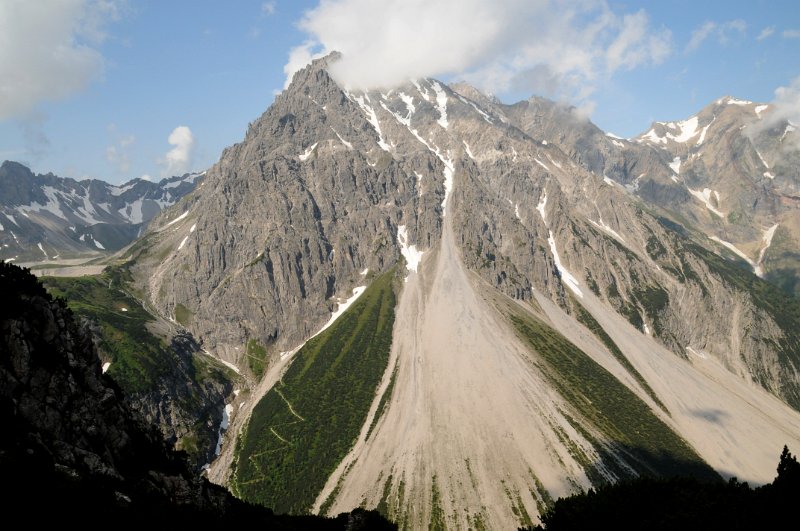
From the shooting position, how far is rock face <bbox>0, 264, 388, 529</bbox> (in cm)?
3231

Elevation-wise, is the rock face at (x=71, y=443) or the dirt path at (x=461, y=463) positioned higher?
the rock face at (x=71, y=443)

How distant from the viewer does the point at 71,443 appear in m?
45.6

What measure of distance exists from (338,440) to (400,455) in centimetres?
2698

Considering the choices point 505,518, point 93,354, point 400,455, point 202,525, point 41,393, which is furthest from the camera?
point 400,455

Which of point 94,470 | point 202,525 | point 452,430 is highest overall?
point 94,470

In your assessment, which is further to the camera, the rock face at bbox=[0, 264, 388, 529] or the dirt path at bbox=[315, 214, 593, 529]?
the dirt path at bbox=[315, 214, 593, 529]

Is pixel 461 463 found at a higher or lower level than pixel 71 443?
lower

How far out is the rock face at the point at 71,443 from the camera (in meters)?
32.3

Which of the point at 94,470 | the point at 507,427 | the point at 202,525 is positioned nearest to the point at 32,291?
the point at 94,470

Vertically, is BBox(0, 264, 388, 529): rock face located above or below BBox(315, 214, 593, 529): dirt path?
above

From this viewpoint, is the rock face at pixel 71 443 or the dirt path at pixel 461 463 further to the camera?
the dirt path at pixel 461 463

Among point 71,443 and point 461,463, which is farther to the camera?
point 461,463

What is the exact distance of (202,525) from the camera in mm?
41438

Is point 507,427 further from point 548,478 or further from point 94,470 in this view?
Result: point 94,470
